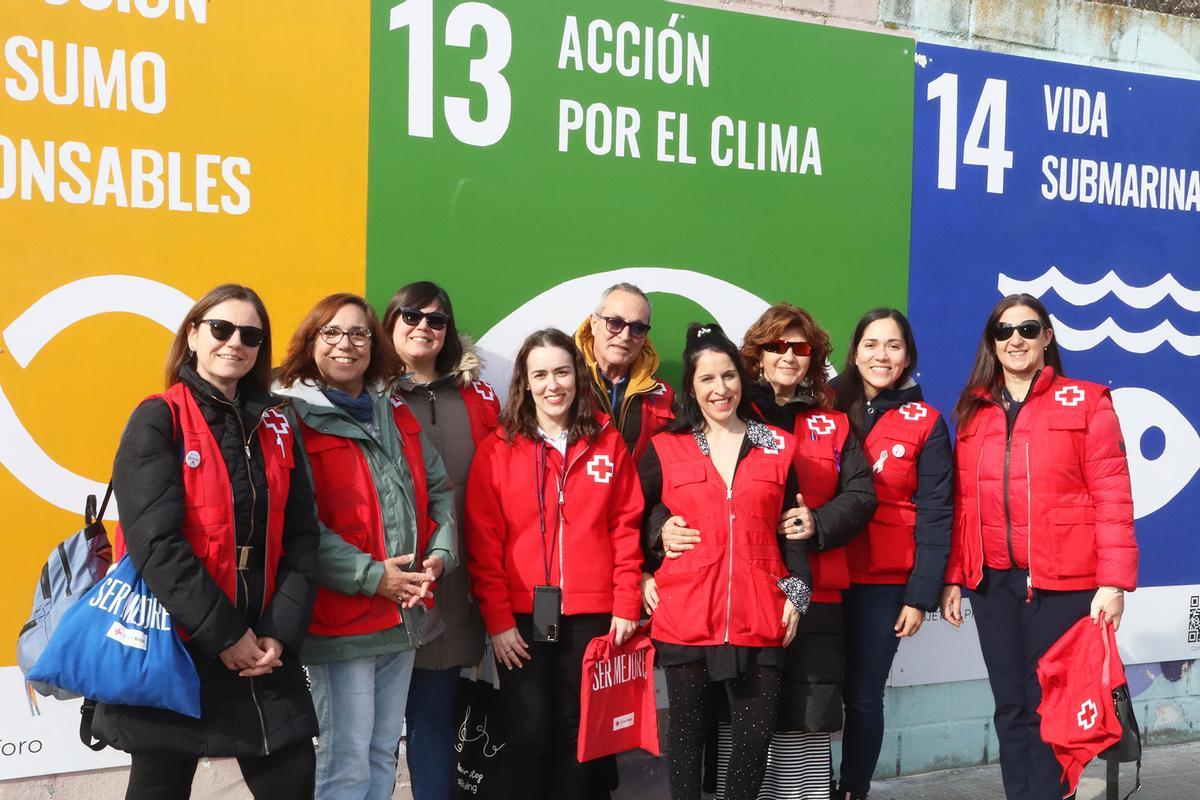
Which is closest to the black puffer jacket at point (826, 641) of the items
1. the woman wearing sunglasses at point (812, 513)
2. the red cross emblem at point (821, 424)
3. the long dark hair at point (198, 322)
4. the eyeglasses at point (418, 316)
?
the woman wearing sunglasses at point (812, 513)

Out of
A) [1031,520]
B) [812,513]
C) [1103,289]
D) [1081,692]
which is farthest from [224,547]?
[1103,289]

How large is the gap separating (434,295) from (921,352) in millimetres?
2235

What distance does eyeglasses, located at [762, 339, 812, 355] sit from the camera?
3.60 meters

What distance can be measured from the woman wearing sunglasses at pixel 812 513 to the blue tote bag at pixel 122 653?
1771 mm

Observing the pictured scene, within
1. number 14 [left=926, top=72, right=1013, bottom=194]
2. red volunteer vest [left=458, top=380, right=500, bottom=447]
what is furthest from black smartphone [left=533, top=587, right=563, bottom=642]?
number 14 [left=926, top=72, right=1013, bottom=194]

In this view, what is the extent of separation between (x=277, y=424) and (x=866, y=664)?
2142 mm

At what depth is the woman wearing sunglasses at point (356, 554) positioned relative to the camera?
2.96 meters

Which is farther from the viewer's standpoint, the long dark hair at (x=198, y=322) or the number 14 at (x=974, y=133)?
the number 14 at (x=974, y=133)

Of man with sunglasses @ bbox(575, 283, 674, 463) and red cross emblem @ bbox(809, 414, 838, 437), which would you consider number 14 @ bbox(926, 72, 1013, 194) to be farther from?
man with sunglasses @ bbox(575, 283, 674, 463)

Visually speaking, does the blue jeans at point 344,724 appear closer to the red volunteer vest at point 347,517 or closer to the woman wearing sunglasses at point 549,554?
the red volunteer vest at point 347,517

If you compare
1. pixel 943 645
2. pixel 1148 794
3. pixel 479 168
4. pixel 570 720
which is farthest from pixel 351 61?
pixel 1148 794

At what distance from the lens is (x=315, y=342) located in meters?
3.05

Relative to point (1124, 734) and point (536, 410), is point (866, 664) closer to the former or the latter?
point (1124, 734)

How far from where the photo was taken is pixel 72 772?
3484 millimetres
